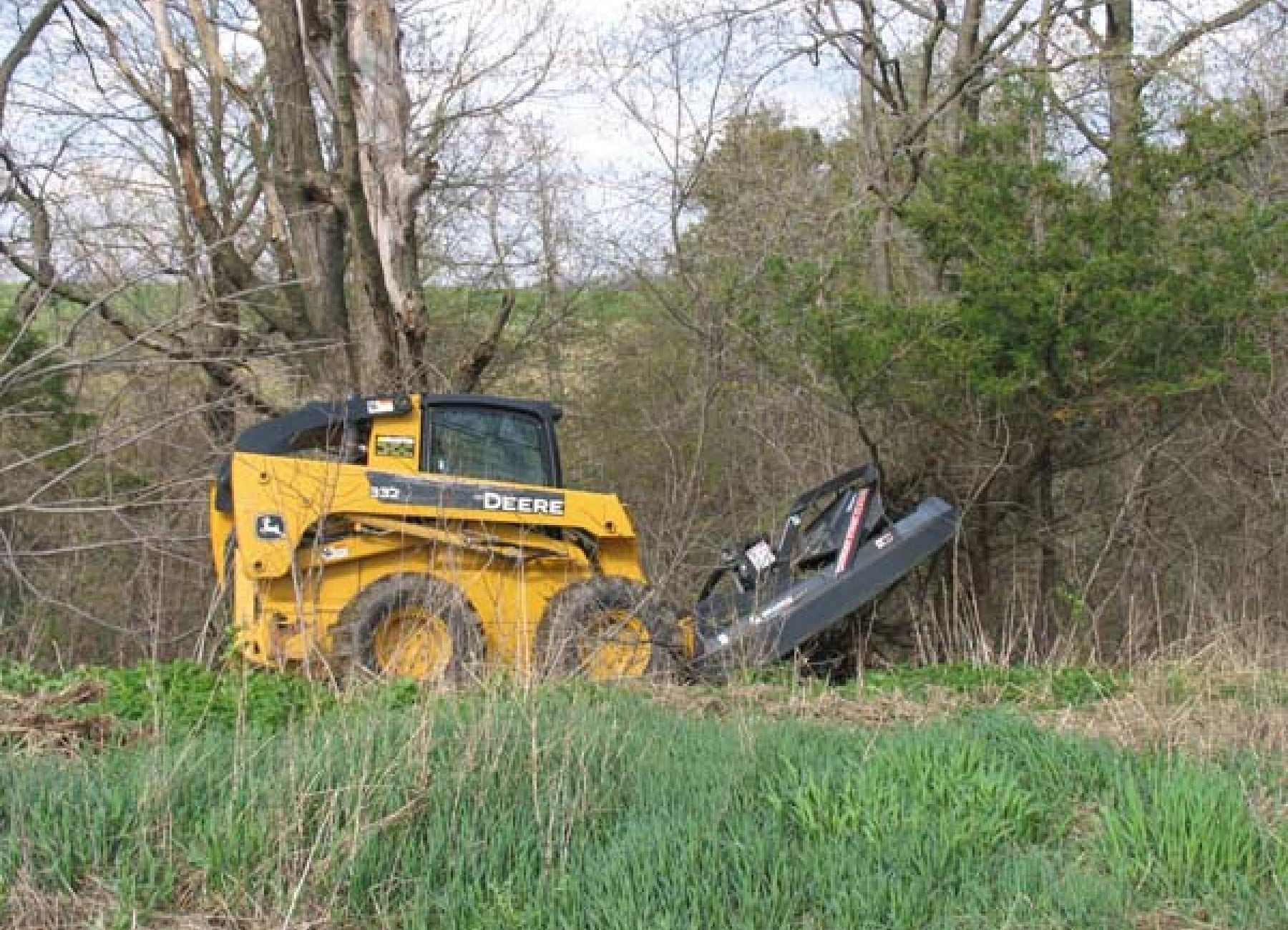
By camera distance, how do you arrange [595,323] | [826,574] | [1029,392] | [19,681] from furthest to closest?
[595,323] → [1029,392] → [826,574] → [19,681]

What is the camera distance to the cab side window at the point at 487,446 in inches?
375

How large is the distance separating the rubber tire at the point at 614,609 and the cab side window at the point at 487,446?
0.92 meters

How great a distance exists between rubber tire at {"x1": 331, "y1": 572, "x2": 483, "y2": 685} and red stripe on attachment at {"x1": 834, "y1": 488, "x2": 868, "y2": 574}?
271 cm

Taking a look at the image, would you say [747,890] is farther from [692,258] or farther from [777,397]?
[692,258]

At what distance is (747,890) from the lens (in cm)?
432

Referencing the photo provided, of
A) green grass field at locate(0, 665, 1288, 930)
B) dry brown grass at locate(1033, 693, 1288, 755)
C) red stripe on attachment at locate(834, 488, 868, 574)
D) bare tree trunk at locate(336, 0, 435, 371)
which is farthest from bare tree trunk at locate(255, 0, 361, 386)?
dry brown grass at locate(1033, 693, 1288, 755)

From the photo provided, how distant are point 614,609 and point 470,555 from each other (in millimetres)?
1022

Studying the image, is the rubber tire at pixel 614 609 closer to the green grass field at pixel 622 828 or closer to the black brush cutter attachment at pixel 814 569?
the black brush cutter attachment at pixel 814 569

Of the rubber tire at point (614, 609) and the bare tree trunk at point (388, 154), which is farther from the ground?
the bare tree trunk at point (388, 154)

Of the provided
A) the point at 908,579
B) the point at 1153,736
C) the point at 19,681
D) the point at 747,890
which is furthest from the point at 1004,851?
the point at 908,579

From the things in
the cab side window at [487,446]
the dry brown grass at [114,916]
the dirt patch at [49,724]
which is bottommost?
the dry brown grass at [114,916]

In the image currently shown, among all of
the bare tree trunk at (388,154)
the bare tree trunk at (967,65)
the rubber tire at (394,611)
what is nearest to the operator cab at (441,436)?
the rubber tire at (394,611)

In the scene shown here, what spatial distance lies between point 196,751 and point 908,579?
8.73 metres

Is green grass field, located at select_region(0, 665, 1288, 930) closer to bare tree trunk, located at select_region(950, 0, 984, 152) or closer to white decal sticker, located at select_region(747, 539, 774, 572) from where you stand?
white decal sticker, located at select_region(747, 539, 774, 572)
